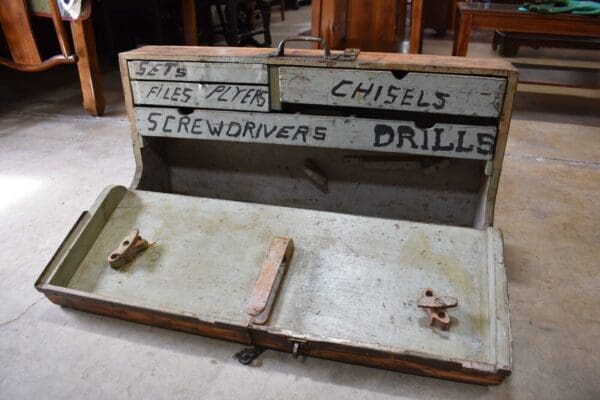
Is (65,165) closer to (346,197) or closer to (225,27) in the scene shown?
(346,197)

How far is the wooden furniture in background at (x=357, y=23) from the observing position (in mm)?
3323

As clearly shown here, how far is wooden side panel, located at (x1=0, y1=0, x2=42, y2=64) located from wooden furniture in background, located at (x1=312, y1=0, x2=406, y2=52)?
1815 millimetres

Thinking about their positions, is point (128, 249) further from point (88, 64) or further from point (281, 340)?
point (88, 64)

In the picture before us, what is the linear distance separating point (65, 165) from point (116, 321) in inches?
51.1

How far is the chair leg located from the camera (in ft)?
9.41

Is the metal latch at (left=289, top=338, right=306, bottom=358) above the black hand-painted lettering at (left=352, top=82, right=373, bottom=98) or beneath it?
beneath

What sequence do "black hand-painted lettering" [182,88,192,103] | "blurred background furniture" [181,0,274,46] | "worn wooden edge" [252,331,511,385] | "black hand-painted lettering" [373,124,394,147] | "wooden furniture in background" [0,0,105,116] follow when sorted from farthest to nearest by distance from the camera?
"blurred background furniture" [181,0,274,46] < "wooden furniture in background" [0,0,105,116] < "black hand-painted lettering" [182,88,192,103] < "black hand-painted lettering" [373,124,394,147] < "worn wooden edge" [252,331,511,385]

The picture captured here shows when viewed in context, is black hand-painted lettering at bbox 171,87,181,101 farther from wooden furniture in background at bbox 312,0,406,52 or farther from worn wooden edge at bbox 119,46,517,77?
wooden furniture in background at bbox 312,0,406,52

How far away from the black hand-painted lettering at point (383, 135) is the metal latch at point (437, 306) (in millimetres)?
464

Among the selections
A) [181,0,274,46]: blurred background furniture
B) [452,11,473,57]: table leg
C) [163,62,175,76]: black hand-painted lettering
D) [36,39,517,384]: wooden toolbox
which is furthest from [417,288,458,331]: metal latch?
[181,0,274,46]: blurred background furniture

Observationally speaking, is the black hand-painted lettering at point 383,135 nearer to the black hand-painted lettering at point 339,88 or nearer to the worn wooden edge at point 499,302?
the black hand-painted lettering at point 339,88

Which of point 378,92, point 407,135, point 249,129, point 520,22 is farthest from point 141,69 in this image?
point 520,22

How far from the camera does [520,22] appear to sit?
297cm

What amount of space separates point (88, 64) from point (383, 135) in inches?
89.0
